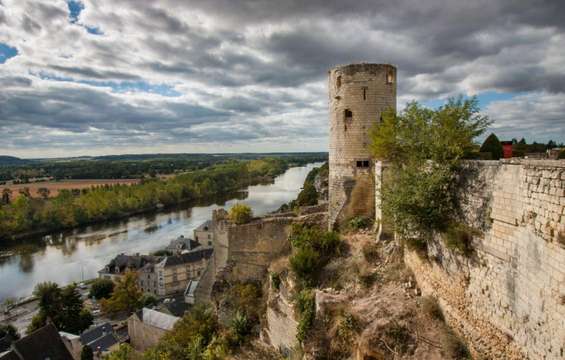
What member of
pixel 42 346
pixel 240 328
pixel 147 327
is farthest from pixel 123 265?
pixel 240 328

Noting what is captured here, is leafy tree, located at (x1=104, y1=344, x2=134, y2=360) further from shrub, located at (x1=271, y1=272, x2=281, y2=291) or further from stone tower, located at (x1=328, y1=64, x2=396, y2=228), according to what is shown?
stone tower, located at (x1=328, y1=64, x2=396, y2=228)

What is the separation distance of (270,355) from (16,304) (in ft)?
99.6

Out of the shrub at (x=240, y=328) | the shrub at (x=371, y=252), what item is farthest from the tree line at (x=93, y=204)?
the shrub at (x=371, y=252)

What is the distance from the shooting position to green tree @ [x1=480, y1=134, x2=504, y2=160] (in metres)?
9.28

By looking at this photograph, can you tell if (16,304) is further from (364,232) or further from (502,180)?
(502,180)

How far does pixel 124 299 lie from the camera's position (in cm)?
3077

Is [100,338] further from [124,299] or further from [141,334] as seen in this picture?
[124,299]

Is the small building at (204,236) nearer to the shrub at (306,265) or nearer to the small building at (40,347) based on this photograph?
the small building at (40,347)

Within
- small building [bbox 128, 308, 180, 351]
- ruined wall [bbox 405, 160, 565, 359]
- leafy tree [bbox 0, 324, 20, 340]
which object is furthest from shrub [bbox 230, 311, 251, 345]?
leafy tree [bbox 0, 324, 20, 340]

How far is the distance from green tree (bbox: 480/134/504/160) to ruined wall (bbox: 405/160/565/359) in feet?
10.7

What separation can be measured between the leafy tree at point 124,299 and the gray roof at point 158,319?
19.8 feet

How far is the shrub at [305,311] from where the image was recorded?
9086 millimetres

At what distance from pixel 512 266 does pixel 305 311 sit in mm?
5397

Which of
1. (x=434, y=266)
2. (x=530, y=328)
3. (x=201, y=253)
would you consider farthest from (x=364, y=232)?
(x=201, y=253)
